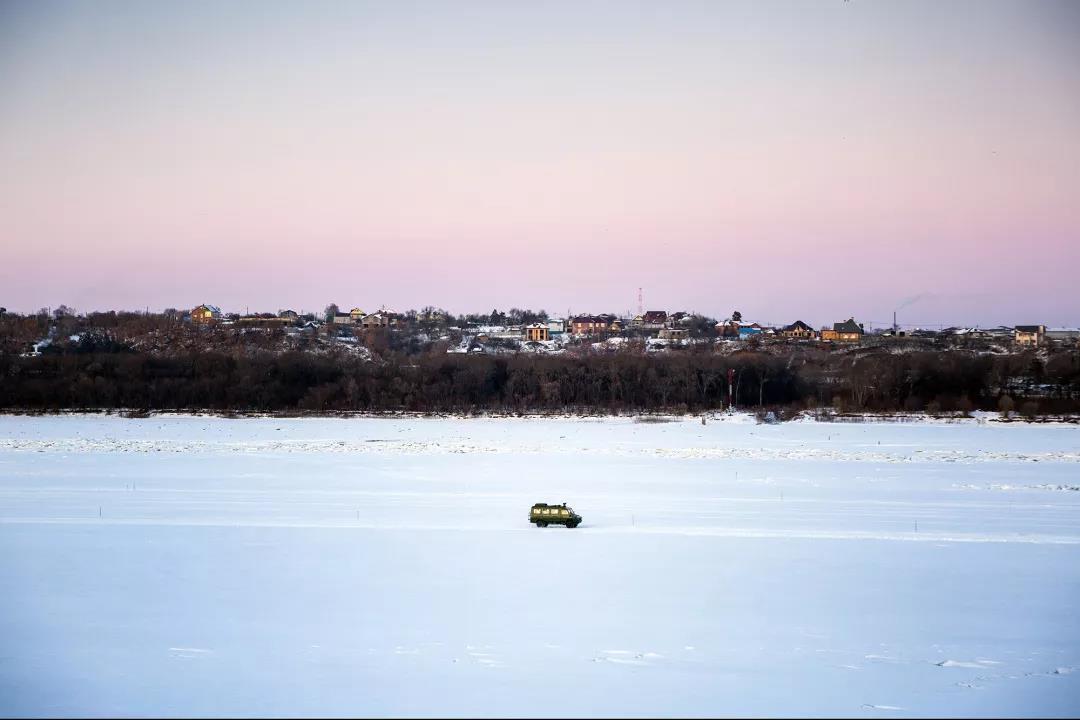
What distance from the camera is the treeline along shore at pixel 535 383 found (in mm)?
59344

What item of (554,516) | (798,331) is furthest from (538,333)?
(554,516)

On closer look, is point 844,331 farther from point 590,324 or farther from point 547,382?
point 547,382

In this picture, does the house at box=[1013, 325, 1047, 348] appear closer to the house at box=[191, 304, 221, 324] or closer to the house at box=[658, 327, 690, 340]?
the house at box=[658, 327, 690, 340]

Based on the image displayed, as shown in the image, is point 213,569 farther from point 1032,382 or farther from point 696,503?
point 1032,382

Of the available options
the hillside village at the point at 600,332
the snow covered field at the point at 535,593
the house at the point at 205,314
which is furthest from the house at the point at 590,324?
the snow covered field at the point at 535,593

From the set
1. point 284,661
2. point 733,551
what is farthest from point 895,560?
point 284,661

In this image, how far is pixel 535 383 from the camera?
6531 cm

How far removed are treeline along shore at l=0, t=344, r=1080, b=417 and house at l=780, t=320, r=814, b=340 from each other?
2687 inches

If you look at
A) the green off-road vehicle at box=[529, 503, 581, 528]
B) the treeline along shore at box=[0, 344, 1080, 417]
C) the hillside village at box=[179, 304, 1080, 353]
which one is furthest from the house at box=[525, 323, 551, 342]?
the green off-road vehicle at box=[529, 503, 581, 528]

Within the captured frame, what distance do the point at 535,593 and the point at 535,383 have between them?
52.8 metres

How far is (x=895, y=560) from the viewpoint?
14602 mm

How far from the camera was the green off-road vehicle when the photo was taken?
57.0ft

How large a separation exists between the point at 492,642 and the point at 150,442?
27.8 metres

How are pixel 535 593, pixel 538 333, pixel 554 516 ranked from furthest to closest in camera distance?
1. pixel 538 333
2. pixel 554 516
3. pixel 535 593
